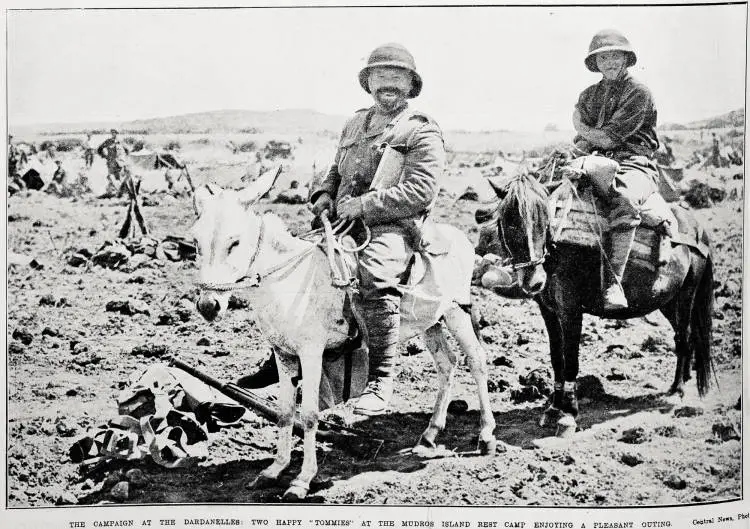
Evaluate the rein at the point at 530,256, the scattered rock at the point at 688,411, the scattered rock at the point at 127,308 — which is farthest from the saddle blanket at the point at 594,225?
the scattered rock at the point at 127,308

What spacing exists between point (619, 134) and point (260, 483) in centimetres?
318

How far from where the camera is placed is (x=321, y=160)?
678 centimetres

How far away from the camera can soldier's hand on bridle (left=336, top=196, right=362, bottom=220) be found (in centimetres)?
628

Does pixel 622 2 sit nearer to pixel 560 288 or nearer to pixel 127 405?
pixel 560 288

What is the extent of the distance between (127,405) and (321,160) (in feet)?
6.61

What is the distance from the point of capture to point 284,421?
642 centimetres

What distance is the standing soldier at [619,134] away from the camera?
655 cm

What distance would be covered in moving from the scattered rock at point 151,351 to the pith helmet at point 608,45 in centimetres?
330

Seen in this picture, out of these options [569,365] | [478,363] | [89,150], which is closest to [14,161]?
[89,150]

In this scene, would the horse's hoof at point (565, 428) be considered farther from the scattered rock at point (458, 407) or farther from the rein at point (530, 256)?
the rein at point (530, 256)

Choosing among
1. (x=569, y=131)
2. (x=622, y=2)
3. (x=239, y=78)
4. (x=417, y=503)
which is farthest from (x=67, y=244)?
(x=622, y=2)

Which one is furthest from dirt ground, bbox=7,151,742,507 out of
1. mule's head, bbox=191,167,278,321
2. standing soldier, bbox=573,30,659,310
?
mule's head, bbox=191,167,278,321

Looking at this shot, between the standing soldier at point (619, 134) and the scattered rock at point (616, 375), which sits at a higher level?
the standing soldier at point (619, 134)

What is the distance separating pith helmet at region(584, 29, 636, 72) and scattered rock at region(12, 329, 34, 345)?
4025mm
